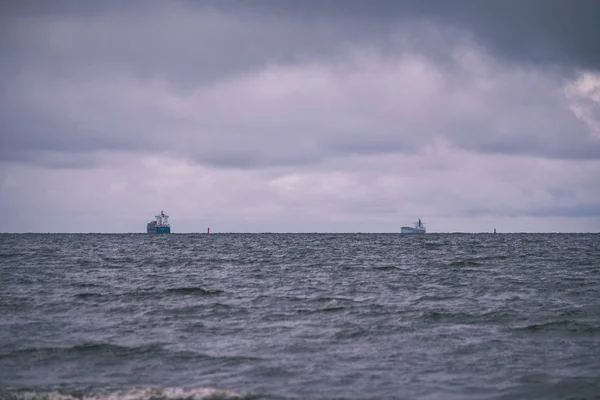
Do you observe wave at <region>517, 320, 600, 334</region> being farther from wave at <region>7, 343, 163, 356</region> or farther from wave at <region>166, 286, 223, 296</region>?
wave at <region>166, 286, 223, 296</region>

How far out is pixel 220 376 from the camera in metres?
13.7

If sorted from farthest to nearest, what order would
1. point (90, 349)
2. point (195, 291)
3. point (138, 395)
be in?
point (195, 291), point (90, 349), point (138, 395)

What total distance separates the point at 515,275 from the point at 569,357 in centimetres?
2302

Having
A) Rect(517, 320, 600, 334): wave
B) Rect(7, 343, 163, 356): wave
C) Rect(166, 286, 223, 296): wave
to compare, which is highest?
Rect(517, 320, 600, 334): wave

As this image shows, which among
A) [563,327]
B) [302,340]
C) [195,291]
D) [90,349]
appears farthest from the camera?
[195,291]

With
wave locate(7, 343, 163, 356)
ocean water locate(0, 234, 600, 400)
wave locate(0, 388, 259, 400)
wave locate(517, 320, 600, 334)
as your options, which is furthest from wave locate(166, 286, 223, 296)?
wave locate(0, 388, 259, 400)

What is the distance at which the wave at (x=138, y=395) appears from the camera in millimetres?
11805

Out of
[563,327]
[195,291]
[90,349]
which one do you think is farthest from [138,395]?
[195,291]

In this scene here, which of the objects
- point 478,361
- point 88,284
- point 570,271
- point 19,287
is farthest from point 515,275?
point 19,287

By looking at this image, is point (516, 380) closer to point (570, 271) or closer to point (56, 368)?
point (56, 368)

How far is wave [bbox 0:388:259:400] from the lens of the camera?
1180 cm

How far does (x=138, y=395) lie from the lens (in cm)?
1195

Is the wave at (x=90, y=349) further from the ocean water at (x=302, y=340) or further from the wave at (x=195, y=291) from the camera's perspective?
the wave at (x=195, y=291)

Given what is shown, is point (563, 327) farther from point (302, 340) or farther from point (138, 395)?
point (138, 395)
